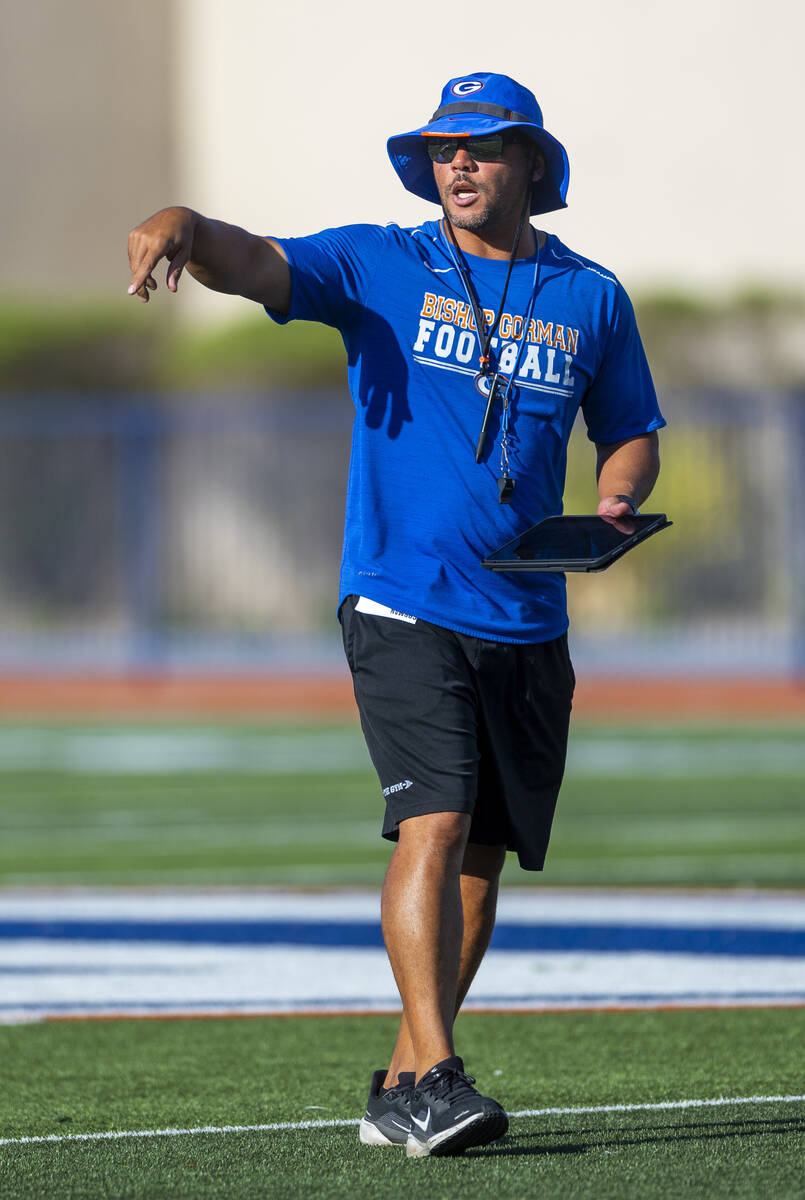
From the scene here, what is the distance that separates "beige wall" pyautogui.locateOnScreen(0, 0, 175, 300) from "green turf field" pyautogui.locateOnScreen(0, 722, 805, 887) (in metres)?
20.8

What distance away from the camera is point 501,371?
4691mm

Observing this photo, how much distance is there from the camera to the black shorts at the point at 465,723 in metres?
4.52

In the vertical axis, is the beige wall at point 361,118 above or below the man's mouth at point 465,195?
above

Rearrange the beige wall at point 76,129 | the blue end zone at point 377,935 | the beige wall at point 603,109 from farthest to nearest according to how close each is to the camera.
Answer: the beige wall at point 76,129 < the beige wall at point 603,109 < the blue end zone at point 377,935

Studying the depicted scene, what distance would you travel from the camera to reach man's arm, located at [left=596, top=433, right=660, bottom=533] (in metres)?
4.90

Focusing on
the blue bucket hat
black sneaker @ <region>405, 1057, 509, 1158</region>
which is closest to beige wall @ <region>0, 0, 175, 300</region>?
the blue bucket hat

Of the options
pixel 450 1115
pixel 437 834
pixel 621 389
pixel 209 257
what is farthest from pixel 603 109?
pixel 450 1115

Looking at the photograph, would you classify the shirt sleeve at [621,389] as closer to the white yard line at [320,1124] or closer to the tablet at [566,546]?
the tablet at [566,546]

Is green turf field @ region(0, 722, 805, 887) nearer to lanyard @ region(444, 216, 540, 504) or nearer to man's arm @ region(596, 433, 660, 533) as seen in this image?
man's arm @ region(596, 433, 660, 533)

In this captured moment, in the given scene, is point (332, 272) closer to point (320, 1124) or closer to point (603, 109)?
point (320, 1124)

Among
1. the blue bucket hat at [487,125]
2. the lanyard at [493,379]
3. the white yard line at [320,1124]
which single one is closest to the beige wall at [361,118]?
the blue bucket hat at [487,125]

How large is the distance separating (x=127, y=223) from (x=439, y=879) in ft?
118

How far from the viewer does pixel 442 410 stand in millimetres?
4672

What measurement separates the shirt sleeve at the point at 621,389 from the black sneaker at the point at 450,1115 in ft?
4.98
